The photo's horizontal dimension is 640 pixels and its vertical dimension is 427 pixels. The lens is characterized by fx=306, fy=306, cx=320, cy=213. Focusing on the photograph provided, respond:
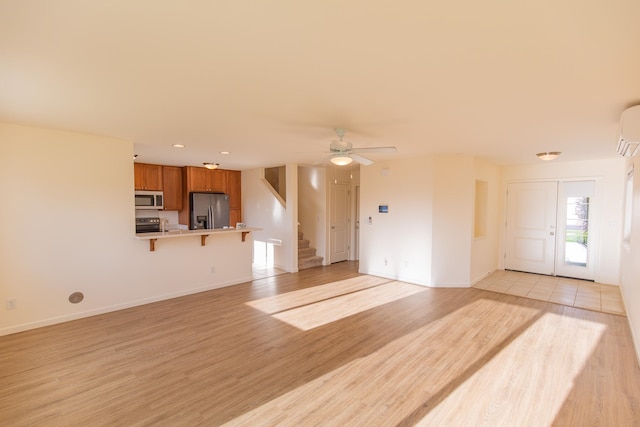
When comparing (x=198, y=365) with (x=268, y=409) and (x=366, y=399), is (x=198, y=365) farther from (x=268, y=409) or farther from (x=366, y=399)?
(x=366, y=399)

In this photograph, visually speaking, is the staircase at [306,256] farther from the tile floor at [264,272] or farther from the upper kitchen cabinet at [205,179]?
the upper kitchen cabinet at [205,179]

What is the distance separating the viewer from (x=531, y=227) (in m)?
6.60

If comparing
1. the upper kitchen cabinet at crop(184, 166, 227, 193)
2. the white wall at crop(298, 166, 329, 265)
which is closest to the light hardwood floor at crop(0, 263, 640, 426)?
the white wall at crop(298, 166, 329, 265)

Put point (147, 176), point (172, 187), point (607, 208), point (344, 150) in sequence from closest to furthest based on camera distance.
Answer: point (344, 150)
point (607, 208)
point (147, 176)
point (172, 187)

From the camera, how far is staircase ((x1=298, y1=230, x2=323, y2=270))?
7152 mm

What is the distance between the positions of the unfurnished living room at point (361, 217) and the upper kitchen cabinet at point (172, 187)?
65cm

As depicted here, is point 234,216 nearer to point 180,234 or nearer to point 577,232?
point 180,234

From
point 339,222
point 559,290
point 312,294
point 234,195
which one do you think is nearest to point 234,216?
point 234,195

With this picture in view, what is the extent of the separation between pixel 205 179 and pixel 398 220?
476 cm

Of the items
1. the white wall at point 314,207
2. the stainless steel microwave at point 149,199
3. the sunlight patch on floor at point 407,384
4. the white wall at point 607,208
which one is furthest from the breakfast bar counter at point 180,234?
the white wall at point 607,208

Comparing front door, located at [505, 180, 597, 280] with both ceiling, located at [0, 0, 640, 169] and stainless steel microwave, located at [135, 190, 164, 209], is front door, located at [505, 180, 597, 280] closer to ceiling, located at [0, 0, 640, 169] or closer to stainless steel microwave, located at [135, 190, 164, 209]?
ceiling, located at [0, 0, 640, 169]

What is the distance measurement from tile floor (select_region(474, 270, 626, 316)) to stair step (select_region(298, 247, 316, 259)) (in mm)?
3619

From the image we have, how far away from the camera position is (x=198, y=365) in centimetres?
288

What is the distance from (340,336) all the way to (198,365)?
1501 mm
